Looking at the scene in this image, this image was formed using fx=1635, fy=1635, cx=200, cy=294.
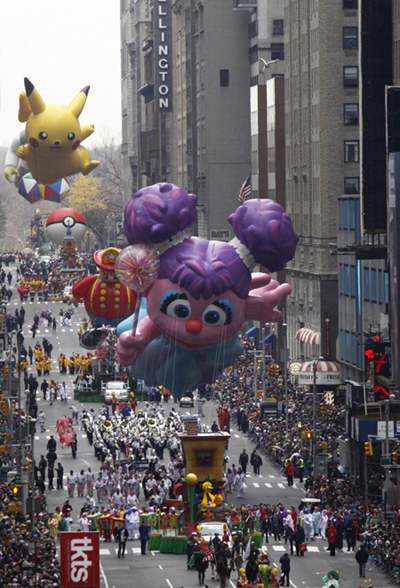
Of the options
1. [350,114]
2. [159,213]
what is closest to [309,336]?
[350,114]

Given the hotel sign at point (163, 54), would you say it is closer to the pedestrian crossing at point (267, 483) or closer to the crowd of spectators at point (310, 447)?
the crowd of spectators at point (310, 447)

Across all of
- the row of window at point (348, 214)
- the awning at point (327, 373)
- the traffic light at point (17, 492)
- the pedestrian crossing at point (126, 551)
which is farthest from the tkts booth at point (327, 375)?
the traffic light at point (17, 492)

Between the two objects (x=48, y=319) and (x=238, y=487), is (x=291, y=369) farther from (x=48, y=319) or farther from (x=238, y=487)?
(x=48, y=319)

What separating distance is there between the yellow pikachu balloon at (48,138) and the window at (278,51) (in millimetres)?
39366

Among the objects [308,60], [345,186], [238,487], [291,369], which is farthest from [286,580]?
[308,60]

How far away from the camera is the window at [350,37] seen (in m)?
79.6

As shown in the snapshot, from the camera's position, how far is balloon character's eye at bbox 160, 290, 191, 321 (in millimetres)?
44906

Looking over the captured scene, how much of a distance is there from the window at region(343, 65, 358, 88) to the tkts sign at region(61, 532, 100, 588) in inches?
2013

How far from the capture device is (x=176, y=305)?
4503 cm

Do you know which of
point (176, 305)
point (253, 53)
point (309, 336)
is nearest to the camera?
point (176, 305)

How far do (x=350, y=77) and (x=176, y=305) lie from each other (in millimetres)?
37744

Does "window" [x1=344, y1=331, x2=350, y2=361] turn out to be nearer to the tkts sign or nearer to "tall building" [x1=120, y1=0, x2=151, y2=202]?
the tkts sign

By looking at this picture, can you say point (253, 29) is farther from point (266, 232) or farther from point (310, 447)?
point (266, 232)

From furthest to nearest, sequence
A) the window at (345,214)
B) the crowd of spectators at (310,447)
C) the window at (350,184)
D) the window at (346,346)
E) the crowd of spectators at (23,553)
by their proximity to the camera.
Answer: the window at (350,184) < the window at (346,346) < the window at (345,214) < the crowd of spectators at (310,447) < the crowd of spectators at (23,553)
